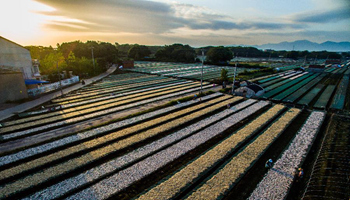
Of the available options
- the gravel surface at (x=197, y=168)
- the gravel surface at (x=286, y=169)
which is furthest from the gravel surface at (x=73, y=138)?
the gravel surface at (x=286, y=169)

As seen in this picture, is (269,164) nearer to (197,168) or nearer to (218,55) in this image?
(197,168)

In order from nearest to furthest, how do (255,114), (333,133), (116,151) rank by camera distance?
(116,151) → (333,133) → (255,114)

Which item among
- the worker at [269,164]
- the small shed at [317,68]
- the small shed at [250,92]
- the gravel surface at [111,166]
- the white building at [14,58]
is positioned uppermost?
the white building at [14,58]

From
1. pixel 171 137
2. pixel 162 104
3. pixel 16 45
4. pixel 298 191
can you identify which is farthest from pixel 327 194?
pixel 16 45

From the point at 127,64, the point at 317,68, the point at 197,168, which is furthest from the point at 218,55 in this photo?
the point at 197,168

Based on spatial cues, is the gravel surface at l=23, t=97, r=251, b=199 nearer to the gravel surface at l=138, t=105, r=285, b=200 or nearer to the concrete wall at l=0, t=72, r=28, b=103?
the gravel surface at l=138, t=105, r=285, b=200

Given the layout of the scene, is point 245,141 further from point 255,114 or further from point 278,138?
point 255,114

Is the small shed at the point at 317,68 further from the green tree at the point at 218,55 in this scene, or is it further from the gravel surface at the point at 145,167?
the gravel surface at the point at 145,167

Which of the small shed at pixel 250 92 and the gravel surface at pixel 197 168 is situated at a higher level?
the small shed at pixel 250 92
